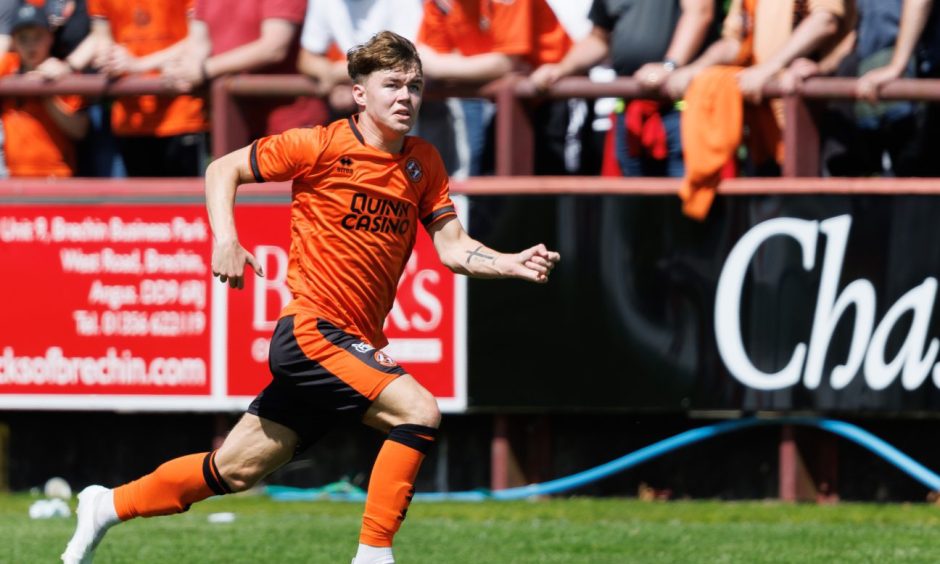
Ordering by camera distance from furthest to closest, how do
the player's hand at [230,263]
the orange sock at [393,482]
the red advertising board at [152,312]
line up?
the red advertising board at [152,312]
the orange sock at [393,482]
the player's hand at [230,263]

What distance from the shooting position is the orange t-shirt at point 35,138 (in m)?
10.9

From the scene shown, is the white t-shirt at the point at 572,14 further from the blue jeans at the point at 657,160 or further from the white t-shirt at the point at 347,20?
the blue jeans at the point at 657,160

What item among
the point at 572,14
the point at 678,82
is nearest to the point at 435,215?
the point at 678,82

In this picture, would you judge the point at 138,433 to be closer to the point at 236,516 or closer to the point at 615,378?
the point at 236,516

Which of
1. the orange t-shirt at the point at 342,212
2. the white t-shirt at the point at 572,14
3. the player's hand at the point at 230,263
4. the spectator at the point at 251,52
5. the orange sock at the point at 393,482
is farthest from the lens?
the white t-shirt at the point at 572,14

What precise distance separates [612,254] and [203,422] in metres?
2.58

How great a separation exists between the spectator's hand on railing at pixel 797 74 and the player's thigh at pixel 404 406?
3.97 metres

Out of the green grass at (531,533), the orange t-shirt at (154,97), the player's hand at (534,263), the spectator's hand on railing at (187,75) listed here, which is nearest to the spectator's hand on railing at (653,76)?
the green grass at (531,533)

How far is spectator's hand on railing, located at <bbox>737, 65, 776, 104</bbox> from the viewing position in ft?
31.6

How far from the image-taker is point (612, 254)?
391 inches

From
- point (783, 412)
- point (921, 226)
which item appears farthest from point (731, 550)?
point (921, 226)

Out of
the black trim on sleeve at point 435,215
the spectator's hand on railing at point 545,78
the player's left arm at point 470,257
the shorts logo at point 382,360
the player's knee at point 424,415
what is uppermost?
the spectator's hand on railing at point 545,78

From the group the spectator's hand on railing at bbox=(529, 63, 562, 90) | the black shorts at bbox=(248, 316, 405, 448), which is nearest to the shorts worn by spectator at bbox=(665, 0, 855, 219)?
the spectator's hand on railing at bbox=(529, 63, 562, 90)

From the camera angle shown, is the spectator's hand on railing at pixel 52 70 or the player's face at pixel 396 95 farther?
the spectator's hand on railing at pixel 52 70
